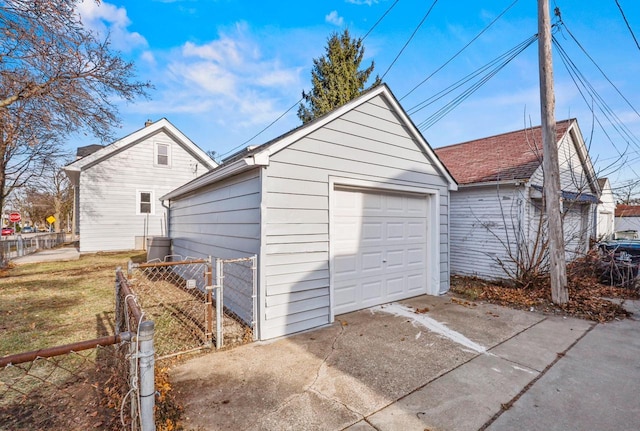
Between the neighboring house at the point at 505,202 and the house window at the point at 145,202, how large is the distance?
13.4 metres

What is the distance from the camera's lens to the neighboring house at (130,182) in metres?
13.2

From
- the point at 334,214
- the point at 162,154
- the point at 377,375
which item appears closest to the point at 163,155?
the point at 162,154

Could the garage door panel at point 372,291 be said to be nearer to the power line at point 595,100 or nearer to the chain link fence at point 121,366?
the chain link fence at point 121,366

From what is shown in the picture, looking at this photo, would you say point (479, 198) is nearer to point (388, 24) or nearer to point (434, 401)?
point (388, 24)

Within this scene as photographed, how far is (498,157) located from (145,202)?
1516cm

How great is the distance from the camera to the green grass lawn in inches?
167

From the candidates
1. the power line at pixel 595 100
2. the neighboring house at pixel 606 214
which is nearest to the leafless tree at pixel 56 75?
the power line at pixel 595 100

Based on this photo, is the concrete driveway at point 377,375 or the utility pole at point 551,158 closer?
the concrete driveway at point 377,375

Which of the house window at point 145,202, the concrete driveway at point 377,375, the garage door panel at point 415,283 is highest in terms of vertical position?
the house window at point 145,202

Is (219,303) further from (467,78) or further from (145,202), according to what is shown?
(145,202)

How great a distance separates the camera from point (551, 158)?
19.4ft

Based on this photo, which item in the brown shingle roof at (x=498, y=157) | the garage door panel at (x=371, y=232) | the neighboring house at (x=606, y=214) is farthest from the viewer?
the neighboring house at (x=606, y=214)

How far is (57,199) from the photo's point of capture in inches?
1137

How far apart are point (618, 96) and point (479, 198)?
4.88 metres
